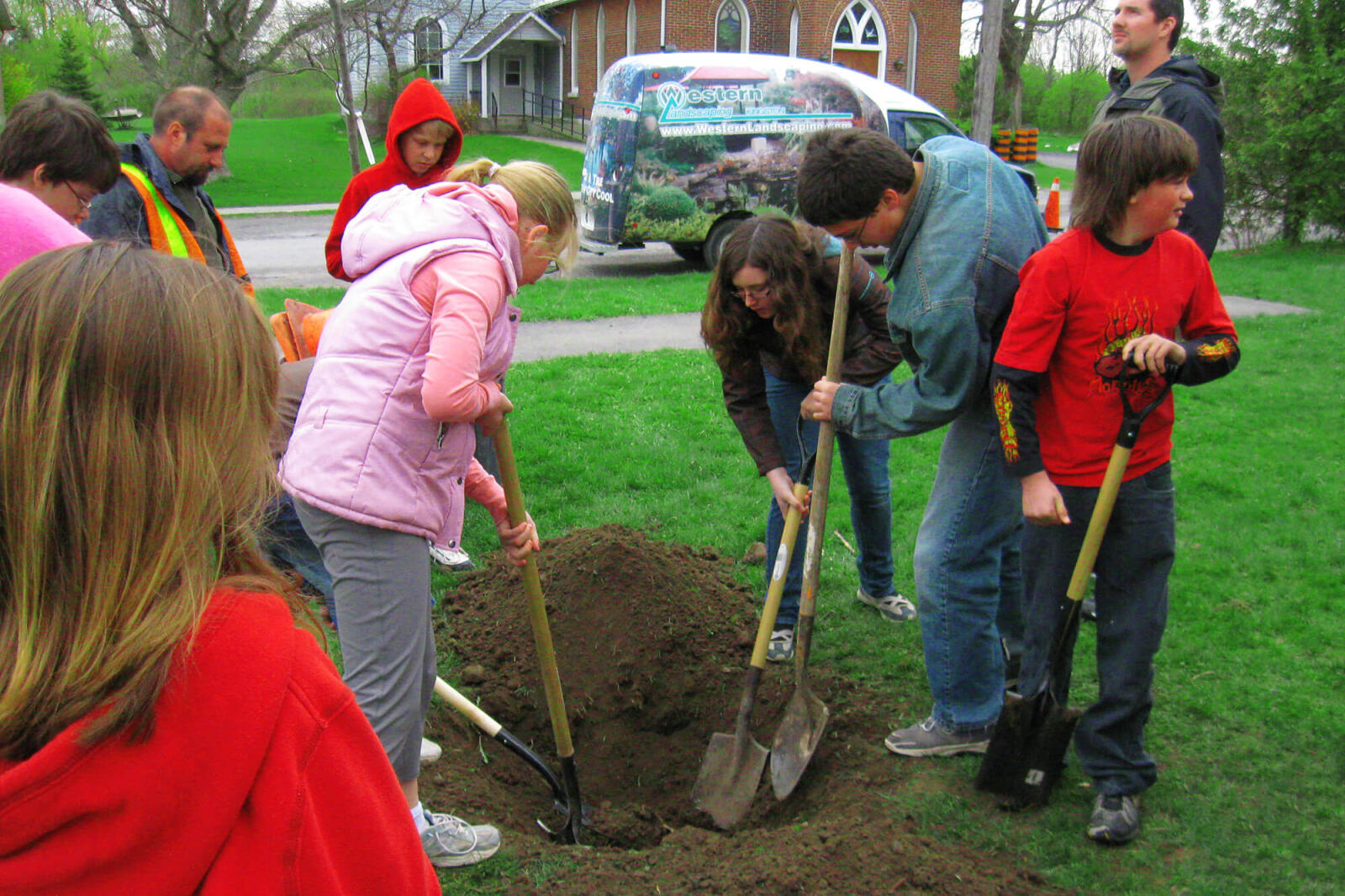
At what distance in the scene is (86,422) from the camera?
3.41ft

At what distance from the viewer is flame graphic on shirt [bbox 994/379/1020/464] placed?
110 inches

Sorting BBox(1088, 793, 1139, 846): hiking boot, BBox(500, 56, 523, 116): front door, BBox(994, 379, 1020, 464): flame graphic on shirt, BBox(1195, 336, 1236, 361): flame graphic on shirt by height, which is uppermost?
BBox(500, 56, 523, 116): front door

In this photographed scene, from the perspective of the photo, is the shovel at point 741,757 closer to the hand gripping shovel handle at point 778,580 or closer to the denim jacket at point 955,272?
the hand gripping shovel handle at point 778,580

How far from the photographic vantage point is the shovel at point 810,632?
3.43m

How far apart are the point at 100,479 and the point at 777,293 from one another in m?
2.64

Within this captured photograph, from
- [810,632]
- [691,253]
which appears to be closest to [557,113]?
→ [691,253]

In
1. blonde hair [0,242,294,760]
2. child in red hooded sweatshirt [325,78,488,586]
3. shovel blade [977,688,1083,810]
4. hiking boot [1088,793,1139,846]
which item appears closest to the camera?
blonde hair [0,242,294,760]

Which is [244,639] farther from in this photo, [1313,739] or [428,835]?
[1313,739]

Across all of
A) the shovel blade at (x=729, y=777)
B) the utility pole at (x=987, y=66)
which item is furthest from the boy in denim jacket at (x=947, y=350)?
the utility pole at (x=987, y=66)

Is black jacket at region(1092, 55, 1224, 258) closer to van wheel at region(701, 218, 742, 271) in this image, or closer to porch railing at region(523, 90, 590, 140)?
van wheel at region(701, 218, 742, 271)

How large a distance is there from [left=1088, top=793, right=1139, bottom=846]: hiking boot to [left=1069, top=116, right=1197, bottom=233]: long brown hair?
161 cm

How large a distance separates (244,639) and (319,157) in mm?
35438

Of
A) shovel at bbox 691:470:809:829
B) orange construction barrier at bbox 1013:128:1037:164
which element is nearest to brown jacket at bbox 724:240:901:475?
shovel at bbox 691:470:809:829

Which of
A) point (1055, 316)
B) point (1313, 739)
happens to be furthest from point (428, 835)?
point (1313, 739)
